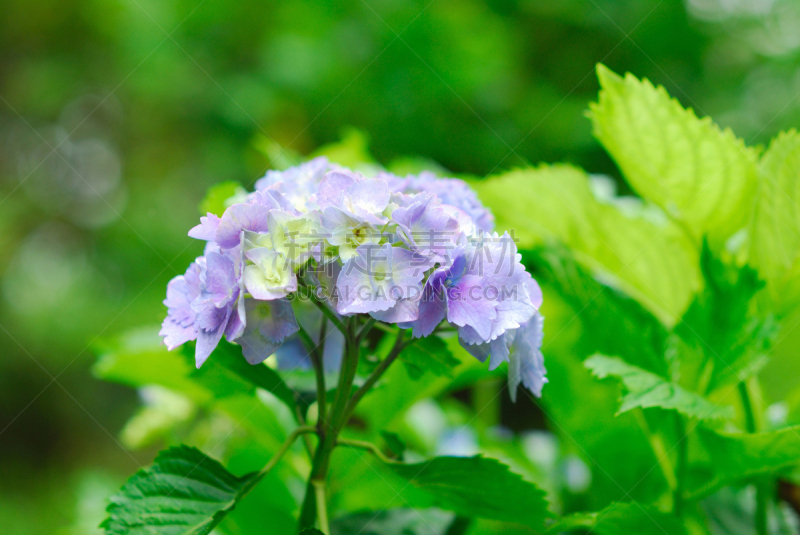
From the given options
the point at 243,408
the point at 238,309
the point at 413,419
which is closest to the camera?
the point at 238,309

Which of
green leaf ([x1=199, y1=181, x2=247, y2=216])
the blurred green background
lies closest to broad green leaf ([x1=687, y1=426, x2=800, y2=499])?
green leaf ([x1=199, y1=181, x2=247, y2=216])

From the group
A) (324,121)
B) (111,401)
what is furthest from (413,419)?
(111,401)

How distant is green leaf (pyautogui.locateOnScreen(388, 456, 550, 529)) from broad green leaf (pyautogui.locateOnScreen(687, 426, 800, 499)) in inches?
8.1

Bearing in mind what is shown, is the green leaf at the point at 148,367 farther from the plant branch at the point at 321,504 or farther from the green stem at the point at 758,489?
the green stem at the point at 758,489

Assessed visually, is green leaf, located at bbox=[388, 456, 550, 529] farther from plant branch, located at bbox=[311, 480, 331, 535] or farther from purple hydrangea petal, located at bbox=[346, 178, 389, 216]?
purple hydrangea petal, located at bbox=[346, 178, 389, 216]

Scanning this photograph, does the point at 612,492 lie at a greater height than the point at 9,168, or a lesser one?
greater

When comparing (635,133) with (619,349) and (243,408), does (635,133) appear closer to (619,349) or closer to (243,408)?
(619,349)

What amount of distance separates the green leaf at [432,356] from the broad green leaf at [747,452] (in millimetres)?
287

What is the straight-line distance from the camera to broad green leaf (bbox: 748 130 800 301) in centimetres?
58

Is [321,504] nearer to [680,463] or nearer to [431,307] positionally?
Answer: [431,307]

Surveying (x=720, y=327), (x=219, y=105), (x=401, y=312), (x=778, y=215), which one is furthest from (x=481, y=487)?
(x=219, y=105)

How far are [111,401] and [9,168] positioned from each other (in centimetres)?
151

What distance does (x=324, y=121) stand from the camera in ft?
6.98

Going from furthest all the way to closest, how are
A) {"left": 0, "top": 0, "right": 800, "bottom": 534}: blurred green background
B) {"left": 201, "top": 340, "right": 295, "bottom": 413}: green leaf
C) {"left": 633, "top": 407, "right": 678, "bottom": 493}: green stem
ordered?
{"left": 0, "top": 0, "right": 800, "bottom": 534}: blurred green background < {"left": 633, "top": 407, "right": 678, "bottom": 493}: green stem < {"left": 201, "top": 340, "right": 295, "bottom": 413}: green leaf
